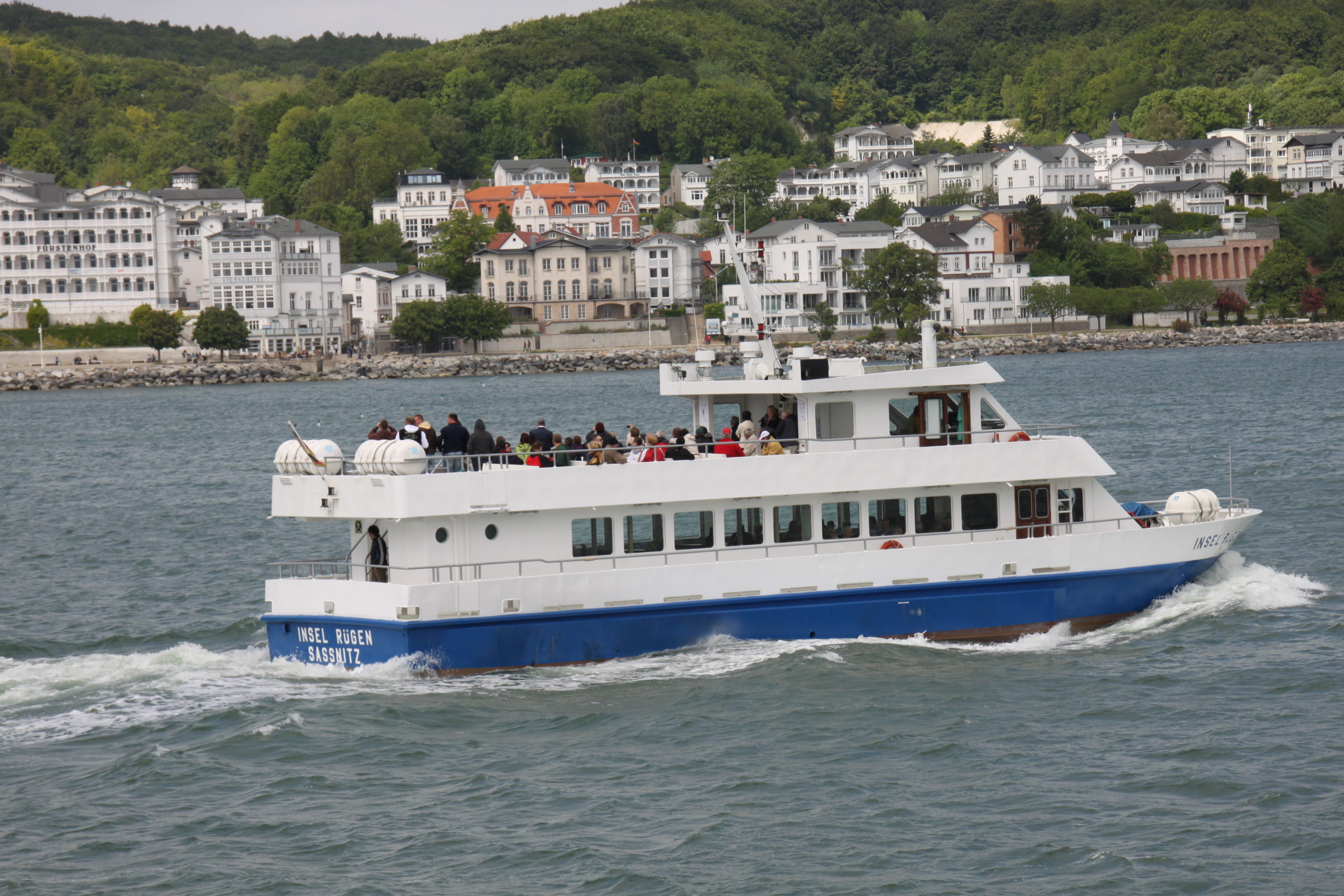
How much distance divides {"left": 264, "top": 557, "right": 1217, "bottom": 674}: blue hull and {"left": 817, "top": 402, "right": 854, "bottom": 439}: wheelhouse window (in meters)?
2.17

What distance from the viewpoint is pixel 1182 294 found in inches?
4429

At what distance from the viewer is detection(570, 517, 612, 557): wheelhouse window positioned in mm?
19234

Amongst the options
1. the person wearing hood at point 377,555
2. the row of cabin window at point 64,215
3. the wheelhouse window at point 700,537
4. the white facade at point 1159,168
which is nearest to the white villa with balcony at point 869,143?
the white facade at point 1159,168

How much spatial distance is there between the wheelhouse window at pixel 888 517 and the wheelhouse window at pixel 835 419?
98cm

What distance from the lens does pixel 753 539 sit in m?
19.7

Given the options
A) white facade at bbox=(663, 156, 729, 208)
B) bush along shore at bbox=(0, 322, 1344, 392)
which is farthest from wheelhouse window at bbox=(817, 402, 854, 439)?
white facade at bbox=(663, 156, 729, 208)

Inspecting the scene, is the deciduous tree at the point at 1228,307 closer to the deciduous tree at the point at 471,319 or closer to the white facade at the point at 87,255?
the deciduous tree at the point at 471,319

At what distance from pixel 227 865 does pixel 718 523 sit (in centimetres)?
760

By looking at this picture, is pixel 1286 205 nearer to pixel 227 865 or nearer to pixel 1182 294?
pixel 1182 294

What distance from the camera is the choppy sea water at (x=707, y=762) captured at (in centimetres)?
1368

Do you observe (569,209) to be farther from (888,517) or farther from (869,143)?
(888,517)

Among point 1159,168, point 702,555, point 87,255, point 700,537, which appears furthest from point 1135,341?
point 702,555

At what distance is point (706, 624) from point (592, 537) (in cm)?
175

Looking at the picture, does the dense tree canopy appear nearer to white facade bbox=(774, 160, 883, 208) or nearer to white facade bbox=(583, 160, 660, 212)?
white facade bbox=(774, 160, 883, 208)
